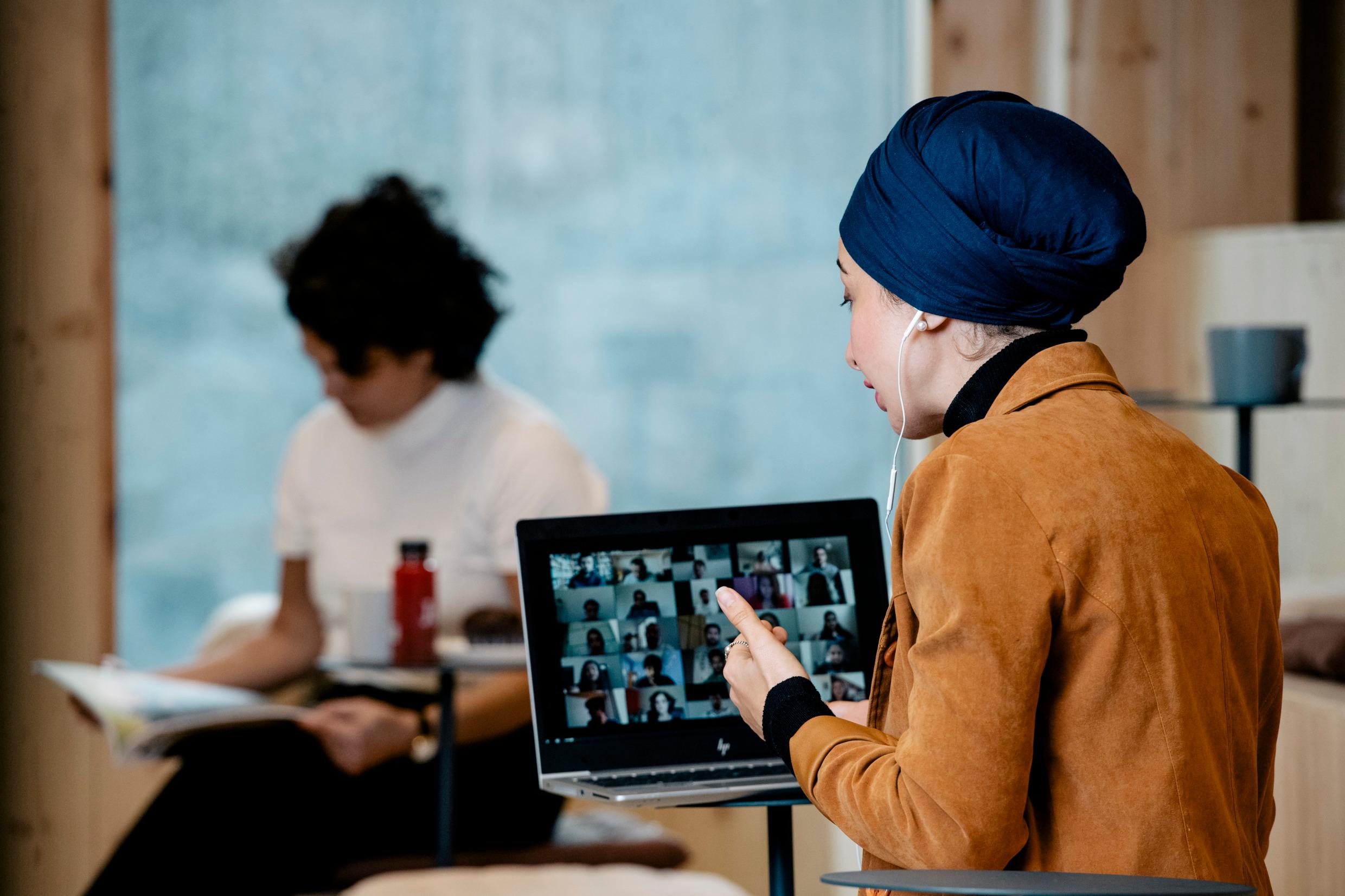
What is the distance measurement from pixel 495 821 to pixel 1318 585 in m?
1.39

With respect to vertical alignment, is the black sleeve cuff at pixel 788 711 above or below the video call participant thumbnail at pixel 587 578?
below

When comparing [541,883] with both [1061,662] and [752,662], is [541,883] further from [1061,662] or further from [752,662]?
[1061,662]

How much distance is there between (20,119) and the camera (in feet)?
8.75

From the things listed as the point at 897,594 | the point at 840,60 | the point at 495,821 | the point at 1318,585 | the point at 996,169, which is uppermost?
the point at 840,60

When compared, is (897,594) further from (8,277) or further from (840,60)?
(8,277)

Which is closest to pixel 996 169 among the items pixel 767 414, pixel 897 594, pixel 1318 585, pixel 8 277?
pixel 897 594

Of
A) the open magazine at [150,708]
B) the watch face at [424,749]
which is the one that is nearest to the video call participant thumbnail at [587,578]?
the open magazine at [150,708]

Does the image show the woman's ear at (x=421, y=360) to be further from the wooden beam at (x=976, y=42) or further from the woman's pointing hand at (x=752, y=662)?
the woman's pointing hand at (x=752, y=662)

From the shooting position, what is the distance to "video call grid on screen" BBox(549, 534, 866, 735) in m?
1.06

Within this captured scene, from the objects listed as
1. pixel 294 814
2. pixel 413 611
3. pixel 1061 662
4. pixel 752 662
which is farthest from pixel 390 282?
pixel 1061 662

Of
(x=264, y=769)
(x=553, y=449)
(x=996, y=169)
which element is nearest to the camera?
(x=996, y=169)

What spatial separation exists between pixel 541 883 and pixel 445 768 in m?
0.22

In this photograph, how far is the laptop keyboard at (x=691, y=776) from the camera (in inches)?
40.4

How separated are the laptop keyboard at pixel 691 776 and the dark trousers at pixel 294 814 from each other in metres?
1.10
